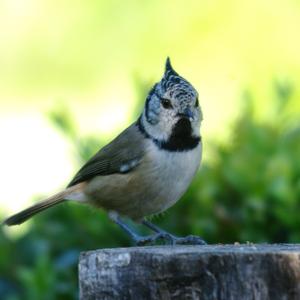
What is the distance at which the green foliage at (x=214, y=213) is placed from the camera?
5555mm

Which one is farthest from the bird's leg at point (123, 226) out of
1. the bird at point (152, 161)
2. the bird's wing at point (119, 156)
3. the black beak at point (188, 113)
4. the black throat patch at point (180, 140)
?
the black beak at point (188, 113)

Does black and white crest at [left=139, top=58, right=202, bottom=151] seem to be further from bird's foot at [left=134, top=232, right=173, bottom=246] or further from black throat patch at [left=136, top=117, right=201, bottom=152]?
bird's foot at [left=134, top=232, right=173, bottom=246]

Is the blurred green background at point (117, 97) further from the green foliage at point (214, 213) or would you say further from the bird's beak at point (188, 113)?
the bird's beak at point (188, 113)

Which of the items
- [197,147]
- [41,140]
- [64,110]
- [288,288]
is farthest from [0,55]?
[288,288]

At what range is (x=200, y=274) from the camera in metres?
3.88

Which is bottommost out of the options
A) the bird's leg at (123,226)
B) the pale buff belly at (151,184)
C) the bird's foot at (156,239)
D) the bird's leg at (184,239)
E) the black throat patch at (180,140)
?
the bird's leg at (184,239)

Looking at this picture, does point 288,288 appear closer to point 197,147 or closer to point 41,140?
point 197,147

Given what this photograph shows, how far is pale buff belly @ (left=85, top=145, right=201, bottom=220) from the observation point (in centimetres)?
562

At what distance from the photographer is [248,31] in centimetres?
993

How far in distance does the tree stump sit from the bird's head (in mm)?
1464

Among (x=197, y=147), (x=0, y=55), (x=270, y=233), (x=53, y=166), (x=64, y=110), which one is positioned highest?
(x=0, y=55)

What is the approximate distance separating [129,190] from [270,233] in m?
0.81

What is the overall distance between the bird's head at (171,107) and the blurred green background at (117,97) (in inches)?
15.1

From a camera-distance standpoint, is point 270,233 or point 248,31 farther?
point 248,31
